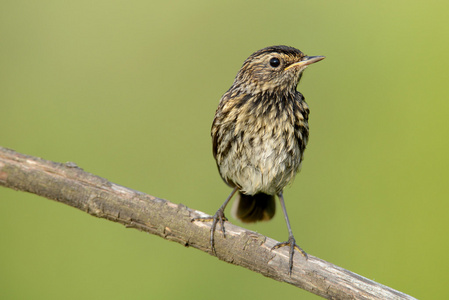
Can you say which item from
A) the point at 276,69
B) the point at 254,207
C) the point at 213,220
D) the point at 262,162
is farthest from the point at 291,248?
the point at 276,69

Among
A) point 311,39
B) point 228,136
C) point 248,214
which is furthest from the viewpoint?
point 311,39

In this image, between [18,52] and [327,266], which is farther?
[18,52]

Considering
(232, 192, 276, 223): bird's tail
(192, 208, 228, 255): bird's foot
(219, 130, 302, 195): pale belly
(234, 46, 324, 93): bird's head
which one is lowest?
(232, 192, 276, 223): bird's tail

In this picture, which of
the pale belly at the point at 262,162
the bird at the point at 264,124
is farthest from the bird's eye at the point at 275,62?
the pale belly at the point at 262,162

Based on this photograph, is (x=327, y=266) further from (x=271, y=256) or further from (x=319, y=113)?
(x=319, y=113)

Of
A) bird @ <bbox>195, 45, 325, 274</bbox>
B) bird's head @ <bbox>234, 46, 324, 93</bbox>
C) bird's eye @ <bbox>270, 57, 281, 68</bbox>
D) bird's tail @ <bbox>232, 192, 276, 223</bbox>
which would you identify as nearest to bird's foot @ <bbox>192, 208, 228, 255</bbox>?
bird @ <bbox>195, 45, 325, 274</bbox>

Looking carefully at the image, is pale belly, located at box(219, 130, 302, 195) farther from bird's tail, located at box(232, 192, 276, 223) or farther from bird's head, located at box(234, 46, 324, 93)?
bird's tail, located at box(232, 192, 276, 223)

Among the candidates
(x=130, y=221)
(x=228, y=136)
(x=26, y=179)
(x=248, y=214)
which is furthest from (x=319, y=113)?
(x=26, y=179)
